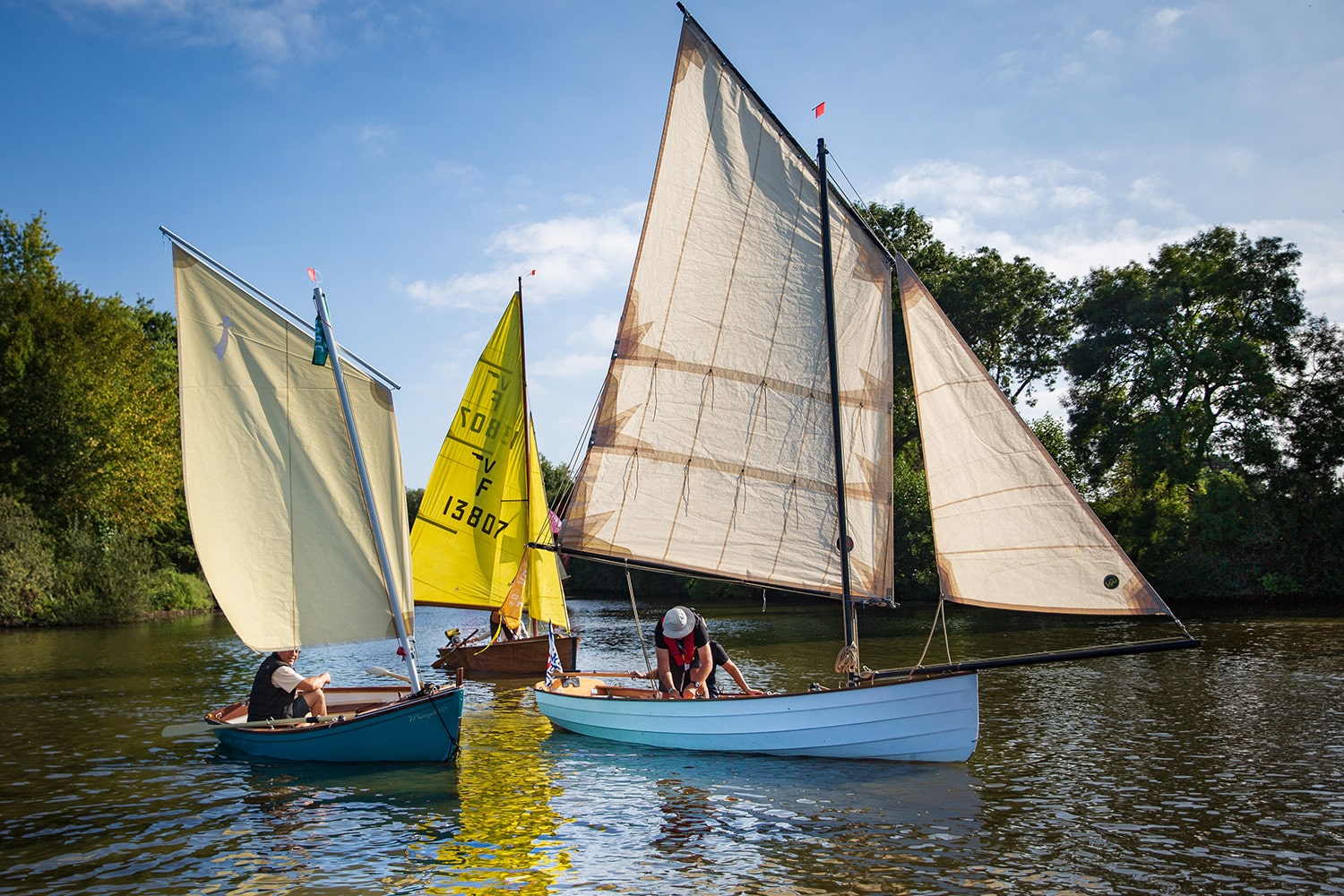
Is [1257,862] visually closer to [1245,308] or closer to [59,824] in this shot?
[59,824]

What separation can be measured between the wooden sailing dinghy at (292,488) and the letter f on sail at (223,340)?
0.02 meters

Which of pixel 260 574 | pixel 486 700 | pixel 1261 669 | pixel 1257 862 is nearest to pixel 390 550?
pixel 260 574

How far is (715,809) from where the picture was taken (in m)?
13.7

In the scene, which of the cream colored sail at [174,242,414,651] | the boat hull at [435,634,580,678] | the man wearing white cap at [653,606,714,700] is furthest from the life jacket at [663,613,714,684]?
the boat hull at [435,634,580,678]

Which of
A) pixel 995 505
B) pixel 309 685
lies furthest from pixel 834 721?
pixel 309 685

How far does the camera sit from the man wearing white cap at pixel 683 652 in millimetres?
17438

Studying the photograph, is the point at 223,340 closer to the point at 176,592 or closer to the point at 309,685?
the point at 309,685

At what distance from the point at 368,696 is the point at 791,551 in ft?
31.5

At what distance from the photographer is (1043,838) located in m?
12.0

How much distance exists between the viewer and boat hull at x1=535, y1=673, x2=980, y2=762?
1534 cm

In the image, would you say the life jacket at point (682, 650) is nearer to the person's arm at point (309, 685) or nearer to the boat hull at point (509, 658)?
the person's arm at point (309, 685)

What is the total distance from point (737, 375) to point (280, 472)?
27.3ft

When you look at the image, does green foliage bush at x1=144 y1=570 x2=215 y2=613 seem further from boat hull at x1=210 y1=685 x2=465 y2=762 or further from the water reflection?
the water reflection

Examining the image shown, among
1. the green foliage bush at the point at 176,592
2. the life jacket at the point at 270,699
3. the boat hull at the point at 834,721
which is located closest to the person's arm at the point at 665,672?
the boat hull at the point at 834,721
